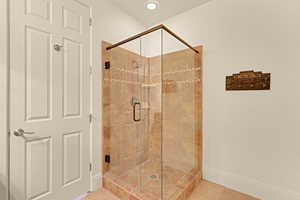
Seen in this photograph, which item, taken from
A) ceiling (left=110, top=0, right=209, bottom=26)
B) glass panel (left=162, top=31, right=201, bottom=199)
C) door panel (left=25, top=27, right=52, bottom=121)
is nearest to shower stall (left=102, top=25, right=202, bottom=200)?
glass panel (left=162, top=31, right=201, bottom=199)

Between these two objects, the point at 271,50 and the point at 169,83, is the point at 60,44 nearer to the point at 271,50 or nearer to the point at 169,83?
the point at 169,83

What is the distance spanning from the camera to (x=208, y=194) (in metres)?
1.88

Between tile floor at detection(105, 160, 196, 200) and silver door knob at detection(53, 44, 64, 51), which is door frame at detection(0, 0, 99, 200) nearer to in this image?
silver door knob at detection(53, 44, 64, 51)

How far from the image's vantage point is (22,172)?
1.39 meters

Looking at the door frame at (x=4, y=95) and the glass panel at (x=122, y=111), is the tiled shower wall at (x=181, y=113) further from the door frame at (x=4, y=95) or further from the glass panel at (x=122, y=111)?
the door frame at (x=4, y=95)

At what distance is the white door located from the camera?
1373mm

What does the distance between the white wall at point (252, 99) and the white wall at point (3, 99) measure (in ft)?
7.62

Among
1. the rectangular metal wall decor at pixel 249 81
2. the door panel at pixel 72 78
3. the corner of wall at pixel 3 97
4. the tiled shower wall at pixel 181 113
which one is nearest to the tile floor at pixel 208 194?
the tiled shower wall at pixel 181 113

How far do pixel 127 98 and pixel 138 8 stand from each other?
1517 mm

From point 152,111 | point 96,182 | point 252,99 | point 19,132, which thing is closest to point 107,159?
point 96,182

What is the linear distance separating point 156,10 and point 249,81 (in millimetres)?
1834

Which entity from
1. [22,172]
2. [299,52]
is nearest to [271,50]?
[299,52]

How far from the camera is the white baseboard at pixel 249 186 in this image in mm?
1651

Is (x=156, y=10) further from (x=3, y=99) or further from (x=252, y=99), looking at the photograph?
(x=3, y=99)
